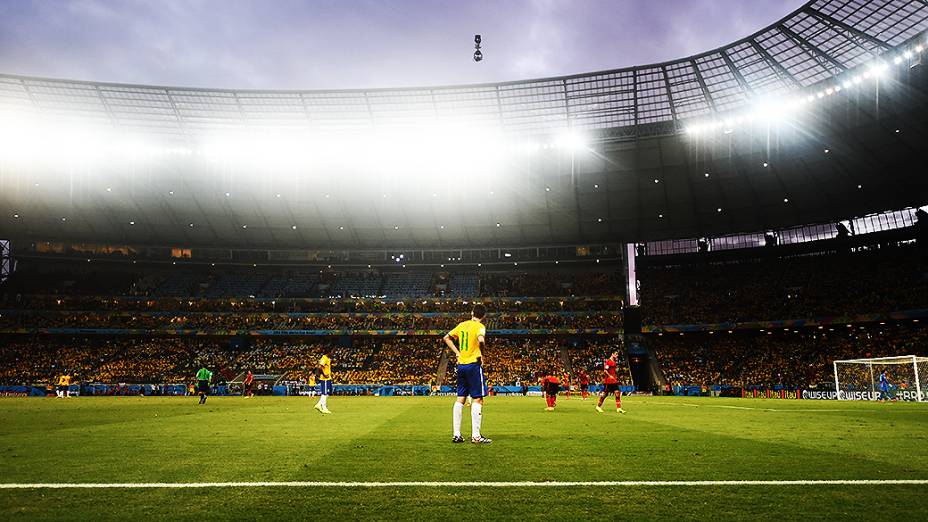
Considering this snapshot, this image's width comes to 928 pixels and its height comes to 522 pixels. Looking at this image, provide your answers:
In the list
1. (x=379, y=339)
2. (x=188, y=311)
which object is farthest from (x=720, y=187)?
(x=188, y=311)

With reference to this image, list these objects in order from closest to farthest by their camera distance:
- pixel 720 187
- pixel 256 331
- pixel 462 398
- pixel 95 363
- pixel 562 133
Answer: pixel 462 398 → pixel 562 133 → pixel 720 187 → pixel 95 363 → pixel 256 331

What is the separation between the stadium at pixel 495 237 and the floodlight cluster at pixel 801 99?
155 millimetres

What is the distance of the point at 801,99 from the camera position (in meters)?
39.6

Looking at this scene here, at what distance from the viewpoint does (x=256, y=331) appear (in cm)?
5953

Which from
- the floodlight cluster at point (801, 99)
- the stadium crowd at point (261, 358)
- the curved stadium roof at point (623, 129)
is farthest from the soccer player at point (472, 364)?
the stadium crowd at point (261, 358)

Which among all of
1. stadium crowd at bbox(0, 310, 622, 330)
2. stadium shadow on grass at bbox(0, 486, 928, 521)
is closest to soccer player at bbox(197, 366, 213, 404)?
stadium shadow on grass at bbox(0, 486, 928, 521)

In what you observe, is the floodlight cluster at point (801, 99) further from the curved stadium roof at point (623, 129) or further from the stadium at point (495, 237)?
the curved stadium roof at point (623, 129)

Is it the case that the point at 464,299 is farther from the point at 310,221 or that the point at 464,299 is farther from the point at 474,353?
A: the point at 474,353

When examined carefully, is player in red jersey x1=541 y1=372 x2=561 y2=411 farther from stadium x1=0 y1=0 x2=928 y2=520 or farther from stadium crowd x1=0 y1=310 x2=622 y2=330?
stadium crowd x1=0 y1=310 x2=622 y2=330

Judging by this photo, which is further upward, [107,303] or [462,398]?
[107,303]

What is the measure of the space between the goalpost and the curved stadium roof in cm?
1621

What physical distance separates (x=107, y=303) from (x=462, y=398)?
206 feet

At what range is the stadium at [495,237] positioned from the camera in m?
37.0

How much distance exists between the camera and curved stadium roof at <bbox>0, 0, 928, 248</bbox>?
3744 centimetres
